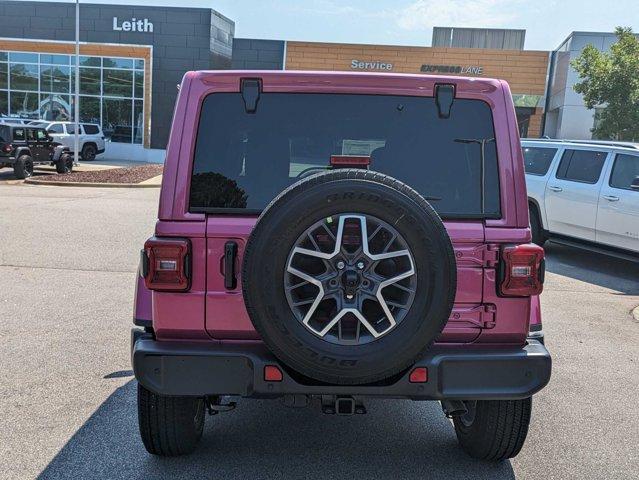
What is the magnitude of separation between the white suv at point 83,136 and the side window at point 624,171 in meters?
23.1

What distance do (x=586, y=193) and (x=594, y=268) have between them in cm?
119

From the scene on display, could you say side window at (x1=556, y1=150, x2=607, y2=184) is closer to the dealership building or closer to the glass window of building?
the dealership building

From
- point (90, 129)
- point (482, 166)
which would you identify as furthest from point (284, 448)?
point (90, 129)

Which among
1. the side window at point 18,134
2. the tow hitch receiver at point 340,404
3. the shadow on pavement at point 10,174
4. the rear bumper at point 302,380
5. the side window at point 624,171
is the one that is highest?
the side window at point 624,171

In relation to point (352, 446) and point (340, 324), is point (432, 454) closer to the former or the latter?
point (352, 446)

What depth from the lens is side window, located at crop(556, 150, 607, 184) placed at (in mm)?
9359

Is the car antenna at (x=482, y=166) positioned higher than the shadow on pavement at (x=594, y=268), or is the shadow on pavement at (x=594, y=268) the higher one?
the car antenna at (x=482, y=166)

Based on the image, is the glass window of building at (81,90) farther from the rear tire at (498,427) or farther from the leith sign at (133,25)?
the rear tire at (498,427)

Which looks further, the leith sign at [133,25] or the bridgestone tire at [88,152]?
the leith sign at [133,25]

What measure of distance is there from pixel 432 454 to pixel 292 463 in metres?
0.80

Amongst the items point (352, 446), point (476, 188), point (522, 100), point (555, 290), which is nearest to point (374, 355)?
point (476, 188)

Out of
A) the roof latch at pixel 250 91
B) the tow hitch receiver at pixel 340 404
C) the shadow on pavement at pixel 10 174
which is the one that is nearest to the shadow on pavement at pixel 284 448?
the tow hitch receiver at pixel 340 404

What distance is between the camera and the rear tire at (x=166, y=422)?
3.07 meters

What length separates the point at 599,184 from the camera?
920cm
